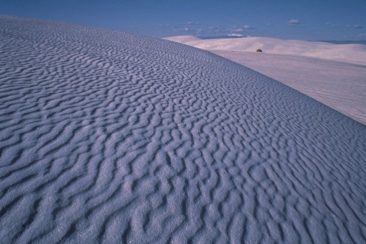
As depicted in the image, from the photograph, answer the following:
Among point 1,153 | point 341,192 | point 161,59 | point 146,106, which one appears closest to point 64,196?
point 1,153

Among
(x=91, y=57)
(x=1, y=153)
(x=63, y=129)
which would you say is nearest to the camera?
(x=1, y=153)

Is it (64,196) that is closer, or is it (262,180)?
(64,196)

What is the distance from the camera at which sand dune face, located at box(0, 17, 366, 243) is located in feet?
8.91

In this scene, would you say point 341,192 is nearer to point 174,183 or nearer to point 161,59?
point 174,183

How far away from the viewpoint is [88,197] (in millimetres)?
2861

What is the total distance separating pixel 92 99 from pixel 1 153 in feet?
7.44

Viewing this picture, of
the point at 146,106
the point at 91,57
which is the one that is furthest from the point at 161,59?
the point at 146,106

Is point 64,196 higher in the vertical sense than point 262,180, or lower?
higher

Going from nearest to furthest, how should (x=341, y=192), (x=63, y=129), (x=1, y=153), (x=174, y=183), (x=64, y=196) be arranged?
(x=64, y=196)
(x=1, y=153)
(x=174, y=183)
(x=63, y=129)
(x=341, y=192)

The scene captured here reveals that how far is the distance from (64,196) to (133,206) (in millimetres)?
673

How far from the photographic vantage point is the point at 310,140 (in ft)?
20.4

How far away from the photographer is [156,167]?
11.9ft

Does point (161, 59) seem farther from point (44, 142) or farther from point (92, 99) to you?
point (44, 142)

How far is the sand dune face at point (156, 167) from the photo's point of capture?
271 centimetres
